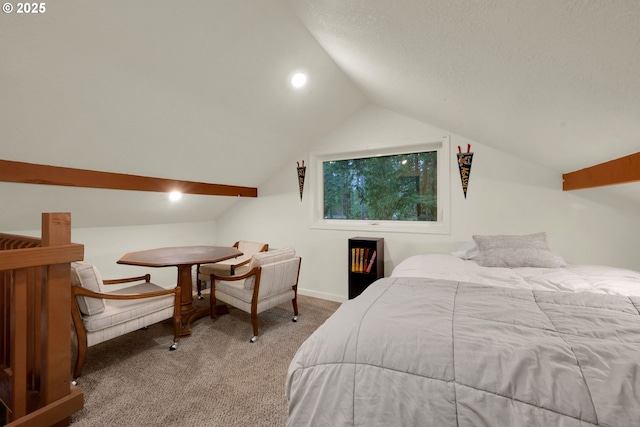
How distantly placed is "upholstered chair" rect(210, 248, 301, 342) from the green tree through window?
1.28 m

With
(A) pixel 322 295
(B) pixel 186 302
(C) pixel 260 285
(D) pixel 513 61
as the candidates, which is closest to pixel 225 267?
(B) pixel 186 302

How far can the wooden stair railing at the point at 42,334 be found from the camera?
4.21 feet

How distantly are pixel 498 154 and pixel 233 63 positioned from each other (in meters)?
2.63

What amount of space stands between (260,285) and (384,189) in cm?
198

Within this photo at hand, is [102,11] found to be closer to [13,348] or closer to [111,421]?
[13,348]

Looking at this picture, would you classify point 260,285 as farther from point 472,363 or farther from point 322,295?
point 472,363

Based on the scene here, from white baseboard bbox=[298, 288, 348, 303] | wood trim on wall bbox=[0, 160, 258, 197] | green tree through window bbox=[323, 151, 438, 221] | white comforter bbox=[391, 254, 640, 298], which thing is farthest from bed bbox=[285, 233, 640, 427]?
wood trim on wall bbox=[0, 160, 258, 197]

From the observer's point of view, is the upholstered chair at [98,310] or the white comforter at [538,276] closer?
the white comforter at [538,276]

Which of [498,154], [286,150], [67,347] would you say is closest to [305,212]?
[286,150]

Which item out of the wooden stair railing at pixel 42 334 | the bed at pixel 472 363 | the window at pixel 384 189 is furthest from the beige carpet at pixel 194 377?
the window at pixel 384 189

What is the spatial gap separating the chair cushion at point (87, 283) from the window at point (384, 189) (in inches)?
94.2

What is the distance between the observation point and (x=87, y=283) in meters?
1.85

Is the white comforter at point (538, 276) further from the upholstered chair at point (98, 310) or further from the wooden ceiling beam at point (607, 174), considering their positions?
the upholstered chair at point (98, 310)

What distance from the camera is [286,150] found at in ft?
11.8
